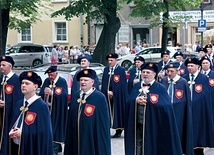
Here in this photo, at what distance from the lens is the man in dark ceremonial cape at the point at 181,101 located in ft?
30.5

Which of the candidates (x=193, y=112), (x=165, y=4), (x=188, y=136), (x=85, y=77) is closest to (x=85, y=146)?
(x=85, y=77)

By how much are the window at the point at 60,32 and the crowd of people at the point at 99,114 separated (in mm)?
32038

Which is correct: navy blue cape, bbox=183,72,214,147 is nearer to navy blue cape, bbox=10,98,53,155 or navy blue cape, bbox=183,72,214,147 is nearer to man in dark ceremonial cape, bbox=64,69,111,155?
man in dark ceremonial cape, bbox=64,69,111,155

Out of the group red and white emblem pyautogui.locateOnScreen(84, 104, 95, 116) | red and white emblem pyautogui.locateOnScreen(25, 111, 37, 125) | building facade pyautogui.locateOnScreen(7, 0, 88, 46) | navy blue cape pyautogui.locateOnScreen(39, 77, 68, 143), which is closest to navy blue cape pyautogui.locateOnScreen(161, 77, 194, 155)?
navy blue cape pyautogui.locateOnScreen(39, 77, 68, 143)

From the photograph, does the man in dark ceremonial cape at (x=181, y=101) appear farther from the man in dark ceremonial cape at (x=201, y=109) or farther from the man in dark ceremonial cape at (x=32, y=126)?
the man in dark ceremonial cape at (x=32, y=126)

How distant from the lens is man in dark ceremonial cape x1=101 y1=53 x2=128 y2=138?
40.7ft

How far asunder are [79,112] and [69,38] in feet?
117

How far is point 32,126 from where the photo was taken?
6.68 m

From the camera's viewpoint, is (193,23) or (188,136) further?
(193,23)

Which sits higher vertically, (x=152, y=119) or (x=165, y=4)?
(x=165, y=4)

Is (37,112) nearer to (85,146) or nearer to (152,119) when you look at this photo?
(85,146)

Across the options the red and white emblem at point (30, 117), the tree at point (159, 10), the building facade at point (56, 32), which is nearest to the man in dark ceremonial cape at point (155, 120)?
the red and white emblem at point (30, 117)

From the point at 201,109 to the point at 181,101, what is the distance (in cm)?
119

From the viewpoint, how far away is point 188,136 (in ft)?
30.7
